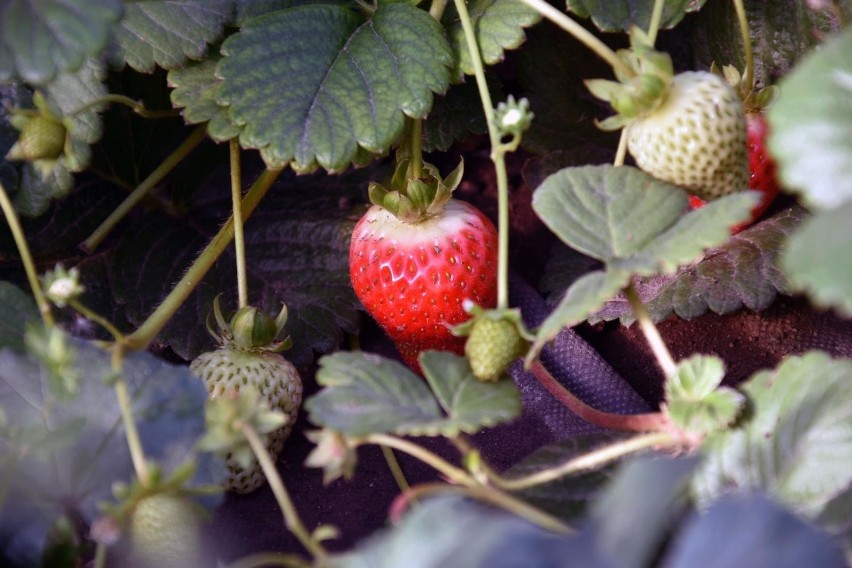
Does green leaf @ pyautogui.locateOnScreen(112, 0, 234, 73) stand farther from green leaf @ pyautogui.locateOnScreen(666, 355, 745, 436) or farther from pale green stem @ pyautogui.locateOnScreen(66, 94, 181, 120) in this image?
green leaf @ pyautogui.locateOnScreen(666, 355, 745, 436)

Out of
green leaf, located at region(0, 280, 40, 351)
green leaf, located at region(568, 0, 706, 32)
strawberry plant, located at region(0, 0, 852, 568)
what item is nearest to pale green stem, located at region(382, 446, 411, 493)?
strawberry plant, located at region(0, 0, 852, 568)

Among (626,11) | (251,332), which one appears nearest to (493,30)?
(626,11)

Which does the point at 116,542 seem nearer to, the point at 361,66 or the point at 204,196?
the point at 361,66

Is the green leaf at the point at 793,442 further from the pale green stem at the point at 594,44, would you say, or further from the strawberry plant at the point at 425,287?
the pale green stem at the point at 594,44

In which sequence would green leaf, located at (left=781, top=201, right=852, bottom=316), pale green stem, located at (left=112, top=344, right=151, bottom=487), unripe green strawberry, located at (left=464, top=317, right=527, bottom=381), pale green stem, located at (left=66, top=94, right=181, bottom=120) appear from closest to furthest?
green leaf, located at (left=781, top=201, right=852, bottom=316) → pale green stem, located at (left=112, top=344, right=151, bottom=487) → unripe green strawberry, located at (left=464, top=317, right=527, bottom=381) → pale green stem, located at (left=66, top=94, right=181, bottom=120)

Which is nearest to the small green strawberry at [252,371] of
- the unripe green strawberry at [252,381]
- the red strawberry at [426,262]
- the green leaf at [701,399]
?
the unripe green strawberry at [252,381]

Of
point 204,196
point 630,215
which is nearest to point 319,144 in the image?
point 630,215
